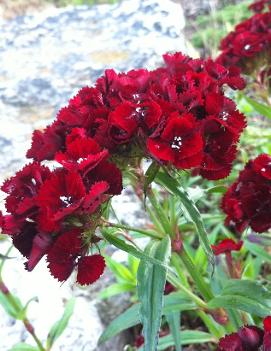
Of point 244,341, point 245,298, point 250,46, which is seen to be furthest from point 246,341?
point 250,46

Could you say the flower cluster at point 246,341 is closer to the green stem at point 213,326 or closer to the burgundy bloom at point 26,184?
the burgundy bloom at point 26,184

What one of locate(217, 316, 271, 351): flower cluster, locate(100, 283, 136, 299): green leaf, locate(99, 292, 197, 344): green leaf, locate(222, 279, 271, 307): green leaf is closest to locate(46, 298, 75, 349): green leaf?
locate(99, 292, 197, 344): green leaf

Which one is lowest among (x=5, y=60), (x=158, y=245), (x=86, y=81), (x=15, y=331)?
(x=15, y=331)

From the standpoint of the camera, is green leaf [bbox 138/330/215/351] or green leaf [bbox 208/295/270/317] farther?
green leaf [bbox 138/330/215/351]

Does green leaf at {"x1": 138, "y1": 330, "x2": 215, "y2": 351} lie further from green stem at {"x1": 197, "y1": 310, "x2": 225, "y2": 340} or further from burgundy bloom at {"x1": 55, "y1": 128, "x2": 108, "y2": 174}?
burgundy bloom at {"x1": 55, "y1": 128, "x2": 108, "y2": 174}

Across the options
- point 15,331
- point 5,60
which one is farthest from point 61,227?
point 5,60

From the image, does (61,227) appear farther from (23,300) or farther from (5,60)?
(5,60)
